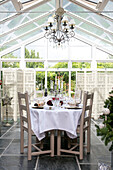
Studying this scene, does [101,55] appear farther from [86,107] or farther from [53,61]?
[86,107]

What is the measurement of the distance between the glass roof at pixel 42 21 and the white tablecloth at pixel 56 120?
3.13 metres

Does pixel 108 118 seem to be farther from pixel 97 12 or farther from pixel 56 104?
pixel 97 12

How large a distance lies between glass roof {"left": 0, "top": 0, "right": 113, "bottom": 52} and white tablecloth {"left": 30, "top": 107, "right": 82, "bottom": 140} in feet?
10.3

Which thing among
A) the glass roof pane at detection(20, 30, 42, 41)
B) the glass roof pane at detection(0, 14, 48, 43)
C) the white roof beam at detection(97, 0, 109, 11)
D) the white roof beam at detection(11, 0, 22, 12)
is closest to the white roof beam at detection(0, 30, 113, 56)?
the glass roof pane at detection(20, 30, 42, 41)

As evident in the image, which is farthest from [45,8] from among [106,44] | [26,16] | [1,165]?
[1,165]

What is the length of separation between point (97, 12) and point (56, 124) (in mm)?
3921

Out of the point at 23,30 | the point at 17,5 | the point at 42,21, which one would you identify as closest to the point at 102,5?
the point at 17,5

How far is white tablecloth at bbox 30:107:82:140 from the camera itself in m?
3.43

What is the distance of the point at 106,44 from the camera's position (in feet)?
27.4

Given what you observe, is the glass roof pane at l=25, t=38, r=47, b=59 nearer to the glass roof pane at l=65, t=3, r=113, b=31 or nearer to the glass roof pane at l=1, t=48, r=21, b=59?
the glass roof pane at l=1, t=48, r=21, b=59

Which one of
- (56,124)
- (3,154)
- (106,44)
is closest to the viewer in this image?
(56,124)

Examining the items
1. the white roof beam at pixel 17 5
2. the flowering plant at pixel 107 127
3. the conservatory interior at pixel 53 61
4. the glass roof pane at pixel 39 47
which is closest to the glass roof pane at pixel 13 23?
the conservatory interior at pixel 53 61

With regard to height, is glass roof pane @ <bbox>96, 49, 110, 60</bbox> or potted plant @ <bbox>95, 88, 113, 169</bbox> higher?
glass roof pane @ <bbox>96, 49, 110, 60</bbox>

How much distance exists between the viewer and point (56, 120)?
3.44 metres
